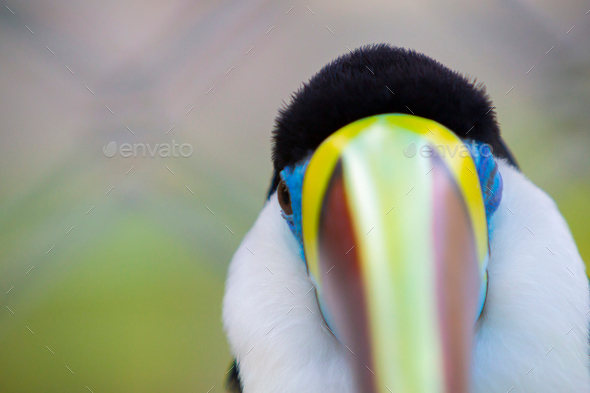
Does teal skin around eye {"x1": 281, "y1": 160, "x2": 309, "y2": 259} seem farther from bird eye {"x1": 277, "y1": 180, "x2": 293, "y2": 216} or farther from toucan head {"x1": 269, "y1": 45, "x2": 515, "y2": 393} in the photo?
toucan head {"x1": 269, "y1": 45, "x2": 515, "y2": 393}

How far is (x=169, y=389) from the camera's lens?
1.69m

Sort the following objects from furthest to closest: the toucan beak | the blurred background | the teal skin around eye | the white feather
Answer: the blurred background → the teal skin around eye → the white feather → the toucan beak

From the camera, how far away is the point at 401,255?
541mm

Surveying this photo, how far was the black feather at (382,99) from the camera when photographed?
748 millimetres

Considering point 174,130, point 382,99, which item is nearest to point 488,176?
point 382,99

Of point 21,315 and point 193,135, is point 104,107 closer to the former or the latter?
point 193,135

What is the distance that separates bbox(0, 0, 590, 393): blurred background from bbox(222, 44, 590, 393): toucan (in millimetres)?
719

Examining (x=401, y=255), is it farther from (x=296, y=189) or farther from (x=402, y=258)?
(x=296, y=189)

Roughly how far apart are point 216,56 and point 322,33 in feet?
1.24

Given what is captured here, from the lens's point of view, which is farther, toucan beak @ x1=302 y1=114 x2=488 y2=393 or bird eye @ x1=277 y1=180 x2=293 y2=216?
bird eye @ x1=277 y1=180 x2=293 y2=216

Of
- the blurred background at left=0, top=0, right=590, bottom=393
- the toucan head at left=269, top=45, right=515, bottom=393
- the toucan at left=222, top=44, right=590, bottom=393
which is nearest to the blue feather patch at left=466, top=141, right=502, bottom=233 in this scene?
the toucan at left=222, top=44, right=590, bottom=393

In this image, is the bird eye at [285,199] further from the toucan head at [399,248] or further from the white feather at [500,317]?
the toucan head at [399,248]

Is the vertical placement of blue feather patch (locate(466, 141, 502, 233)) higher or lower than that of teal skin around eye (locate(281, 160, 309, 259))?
lower

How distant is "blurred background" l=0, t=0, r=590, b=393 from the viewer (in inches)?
61.3
